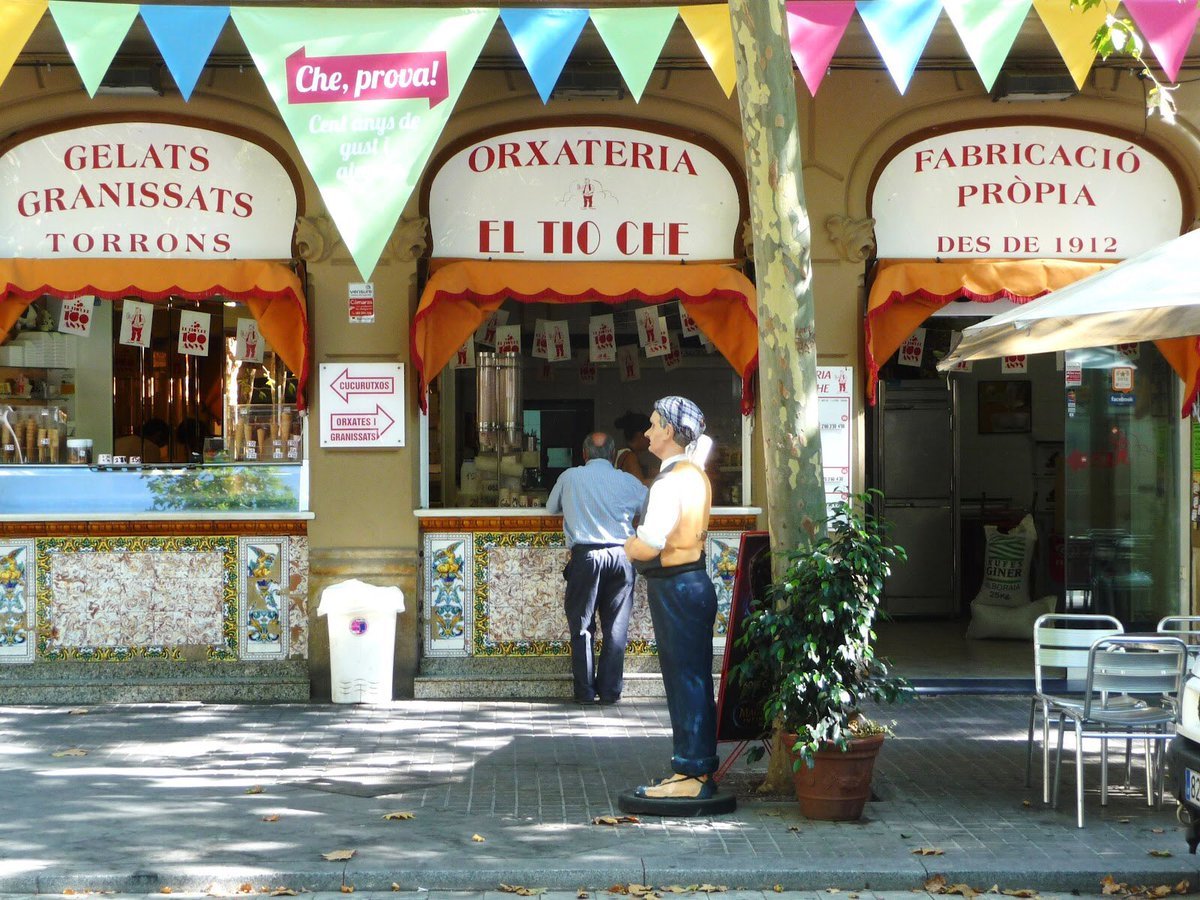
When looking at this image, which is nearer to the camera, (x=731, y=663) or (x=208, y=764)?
(x=731, y=663)

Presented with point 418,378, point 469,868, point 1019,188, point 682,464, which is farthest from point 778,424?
point 1019,188

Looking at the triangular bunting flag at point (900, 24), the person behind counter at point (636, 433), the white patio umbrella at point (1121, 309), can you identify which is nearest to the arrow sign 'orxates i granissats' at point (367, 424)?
the person behind counter at point (636, 433)

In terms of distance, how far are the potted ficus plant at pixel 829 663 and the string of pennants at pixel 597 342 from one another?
503 cm

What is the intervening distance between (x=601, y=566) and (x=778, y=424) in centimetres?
297

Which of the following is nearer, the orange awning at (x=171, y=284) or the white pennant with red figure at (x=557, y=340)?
the orange awning at (x=171, y=284)

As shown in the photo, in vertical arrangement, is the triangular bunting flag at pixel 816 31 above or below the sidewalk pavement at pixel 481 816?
above

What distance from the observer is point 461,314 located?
403 inches

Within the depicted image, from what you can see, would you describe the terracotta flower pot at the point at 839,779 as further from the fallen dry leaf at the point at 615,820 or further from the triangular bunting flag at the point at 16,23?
the triangular bunting flag at the point at 16,23

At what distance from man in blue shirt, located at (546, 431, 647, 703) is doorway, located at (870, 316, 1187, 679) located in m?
2.51

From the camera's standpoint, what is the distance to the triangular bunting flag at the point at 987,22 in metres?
8.96

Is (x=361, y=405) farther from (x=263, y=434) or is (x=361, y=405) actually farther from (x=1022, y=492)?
(x=1022, y=492)

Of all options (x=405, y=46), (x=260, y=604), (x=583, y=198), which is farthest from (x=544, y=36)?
(x=260, y=604)

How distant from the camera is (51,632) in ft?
Result: 33.6

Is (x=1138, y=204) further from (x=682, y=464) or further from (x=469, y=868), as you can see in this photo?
(x=469, y=868)
